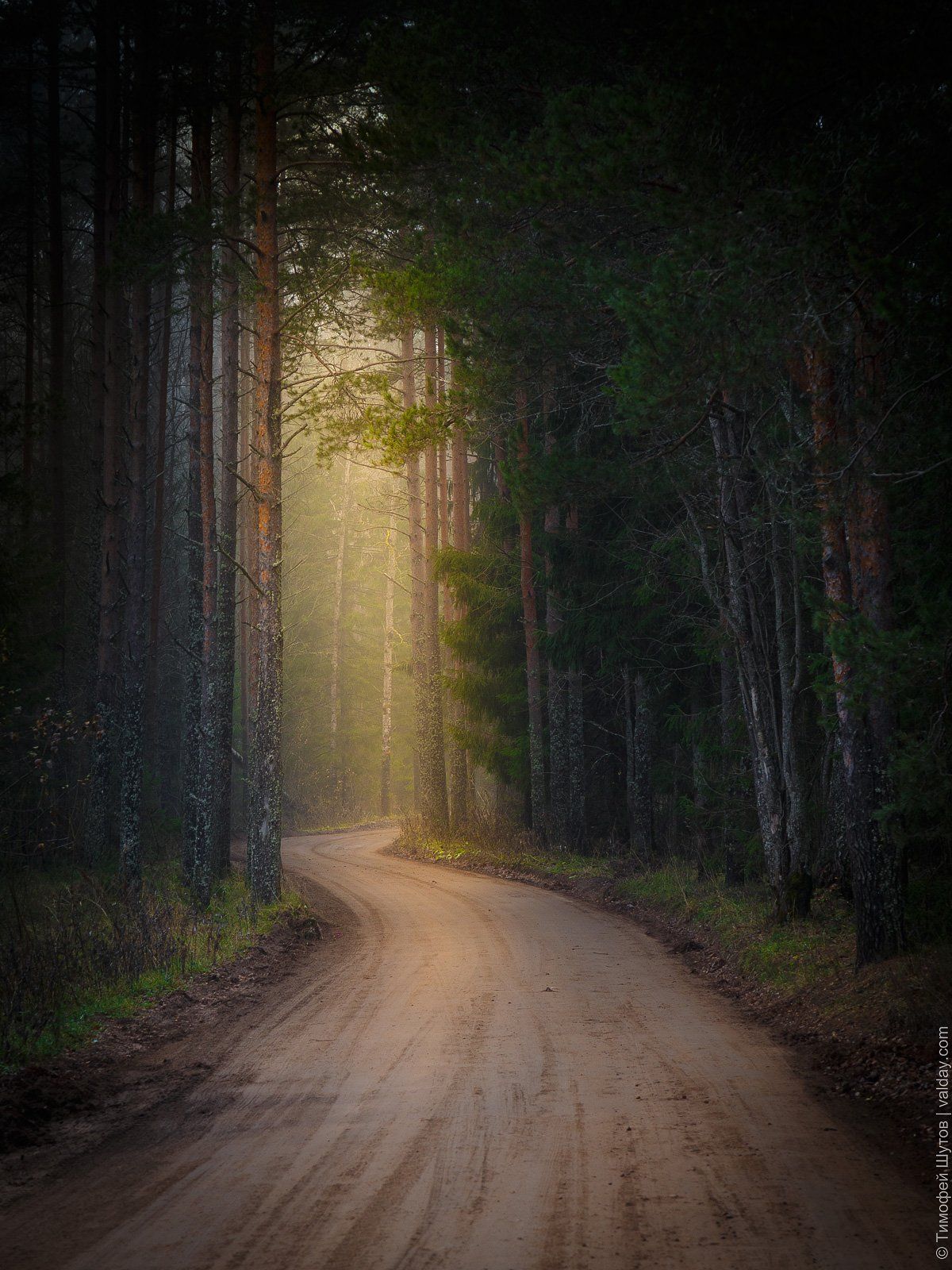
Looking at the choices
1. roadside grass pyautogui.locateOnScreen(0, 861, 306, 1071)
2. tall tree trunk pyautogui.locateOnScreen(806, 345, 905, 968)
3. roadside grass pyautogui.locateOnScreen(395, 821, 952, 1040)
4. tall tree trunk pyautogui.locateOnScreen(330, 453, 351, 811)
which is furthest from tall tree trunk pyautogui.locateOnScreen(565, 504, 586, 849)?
tall tree trunk pyautogui.locateOnScreen(330, 453, 351, 811)

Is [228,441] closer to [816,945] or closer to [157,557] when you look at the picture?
[157,557]

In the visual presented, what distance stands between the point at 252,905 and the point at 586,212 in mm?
9926

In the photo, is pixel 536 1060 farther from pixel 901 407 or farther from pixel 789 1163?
pixel 901 407

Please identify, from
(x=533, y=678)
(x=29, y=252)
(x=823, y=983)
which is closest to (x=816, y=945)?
(x=823, y=983)

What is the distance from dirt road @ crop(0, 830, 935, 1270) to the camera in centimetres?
407

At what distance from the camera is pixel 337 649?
163ft

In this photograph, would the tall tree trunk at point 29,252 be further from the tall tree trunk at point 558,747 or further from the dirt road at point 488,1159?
the dirt road at point 488,1159

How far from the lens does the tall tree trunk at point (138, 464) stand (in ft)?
51.8

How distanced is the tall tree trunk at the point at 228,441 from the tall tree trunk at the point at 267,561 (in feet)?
1.80

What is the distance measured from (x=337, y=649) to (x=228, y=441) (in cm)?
3089

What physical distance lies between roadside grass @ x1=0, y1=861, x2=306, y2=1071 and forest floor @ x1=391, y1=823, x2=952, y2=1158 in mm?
5609

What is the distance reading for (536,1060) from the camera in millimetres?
7020

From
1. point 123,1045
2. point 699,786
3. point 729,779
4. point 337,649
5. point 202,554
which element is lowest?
point 123,1045

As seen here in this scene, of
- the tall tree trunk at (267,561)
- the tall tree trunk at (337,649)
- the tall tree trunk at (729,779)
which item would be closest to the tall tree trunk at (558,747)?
the tall tree trunk at (729,779)
